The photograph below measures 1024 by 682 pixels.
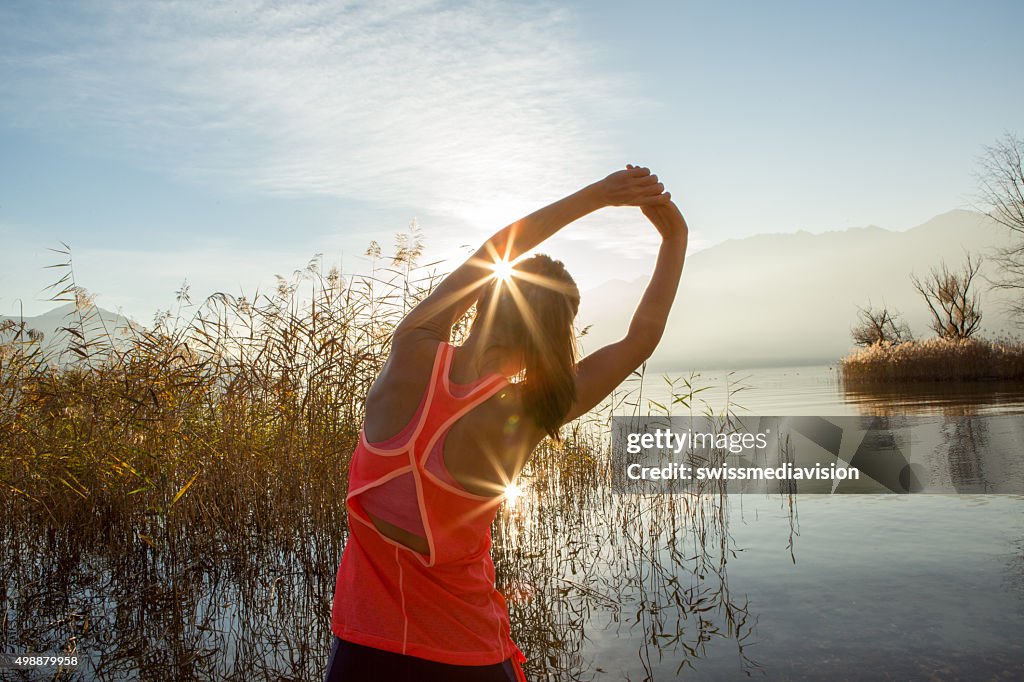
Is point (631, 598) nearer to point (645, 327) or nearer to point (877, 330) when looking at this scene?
point (645, 327)

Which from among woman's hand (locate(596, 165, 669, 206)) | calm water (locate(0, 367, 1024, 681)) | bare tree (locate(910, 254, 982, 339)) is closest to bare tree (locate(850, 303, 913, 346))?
bare tree (locate(910, 254, 982, 339))

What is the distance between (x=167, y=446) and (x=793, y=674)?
5071 millimetres

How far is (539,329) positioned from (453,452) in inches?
12.1

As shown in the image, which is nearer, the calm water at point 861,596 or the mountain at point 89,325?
the calm water at point 861,596

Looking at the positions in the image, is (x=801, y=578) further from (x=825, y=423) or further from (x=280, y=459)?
(x=825, y=423)

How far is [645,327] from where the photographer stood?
5.61 feet

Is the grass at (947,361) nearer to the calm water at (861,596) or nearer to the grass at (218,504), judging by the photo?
the calm water at (861,596)

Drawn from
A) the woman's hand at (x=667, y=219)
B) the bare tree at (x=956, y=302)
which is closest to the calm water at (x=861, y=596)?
the woman's hand at (x=667, y=219)

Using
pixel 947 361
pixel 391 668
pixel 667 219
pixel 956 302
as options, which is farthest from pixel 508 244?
pixel 956 302

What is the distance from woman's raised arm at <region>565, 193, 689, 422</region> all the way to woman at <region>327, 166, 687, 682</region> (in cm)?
1

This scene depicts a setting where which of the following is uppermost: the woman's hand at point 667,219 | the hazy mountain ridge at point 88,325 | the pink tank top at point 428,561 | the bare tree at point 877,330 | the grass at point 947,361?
the bare tree at point 877,330

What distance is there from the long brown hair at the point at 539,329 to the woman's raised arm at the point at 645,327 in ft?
0.23

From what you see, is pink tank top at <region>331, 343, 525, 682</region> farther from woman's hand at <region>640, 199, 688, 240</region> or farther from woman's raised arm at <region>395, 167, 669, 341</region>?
woman's hand at <region>640, 199, 688, 240</region>

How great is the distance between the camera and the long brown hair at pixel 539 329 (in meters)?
1.42
